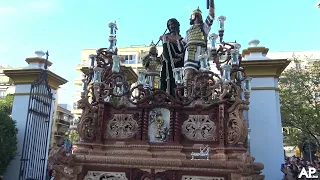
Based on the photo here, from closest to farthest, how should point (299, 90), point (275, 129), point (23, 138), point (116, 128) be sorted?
point (116, 128) → point (275, 129) → point (23, 138) → point (299, 90)

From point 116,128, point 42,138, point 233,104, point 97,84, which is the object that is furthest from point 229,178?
point 42,138

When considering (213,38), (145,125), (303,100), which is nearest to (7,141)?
(145,125)

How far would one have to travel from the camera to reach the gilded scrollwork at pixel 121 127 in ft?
20.5

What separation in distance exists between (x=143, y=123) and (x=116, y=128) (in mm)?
602

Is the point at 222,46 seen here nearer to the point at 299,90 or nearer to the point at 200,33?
the point at 200,33

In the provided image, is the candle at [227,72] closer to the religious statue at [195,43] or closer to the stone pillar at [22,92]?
the religious statue at [195,43]

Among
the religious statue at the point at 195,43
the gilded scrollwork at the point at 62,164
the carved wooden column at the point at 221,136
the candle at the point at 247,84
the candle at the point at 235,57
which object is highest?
the religious statue at the point at 195,43

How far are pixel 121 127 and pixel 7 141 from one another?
16.5 feet

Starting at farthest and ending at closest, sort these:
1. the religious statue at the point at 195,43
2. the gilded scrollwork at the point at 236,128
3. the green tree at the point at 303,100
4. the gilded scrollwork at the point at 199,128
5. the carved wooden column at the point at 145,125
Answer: the green tree at the point at 303,100 < the religious statue at the point at 195,43 < the carved wooden column at the point at 145,125 < the gilded scrollwork at the point at 199,128 < the gilded scrollwork at the point at 236,128

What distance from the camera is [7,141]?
9430mm

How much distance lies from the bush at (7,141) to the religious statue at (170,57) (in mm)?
5099

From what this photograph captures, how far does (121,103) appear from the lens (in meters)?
6.53

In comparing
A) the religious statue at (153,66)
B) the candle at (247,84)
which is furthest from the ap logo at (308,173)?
the religious statue at (153,66)

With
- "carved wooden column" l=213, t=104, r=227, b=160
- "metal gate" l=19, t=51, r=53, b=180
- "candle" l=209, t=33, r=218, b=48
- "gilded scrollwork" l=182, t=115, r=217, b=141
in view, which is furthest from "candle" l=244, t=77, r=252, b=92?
"metal gate" l=19, t=51, r=53, b=180
